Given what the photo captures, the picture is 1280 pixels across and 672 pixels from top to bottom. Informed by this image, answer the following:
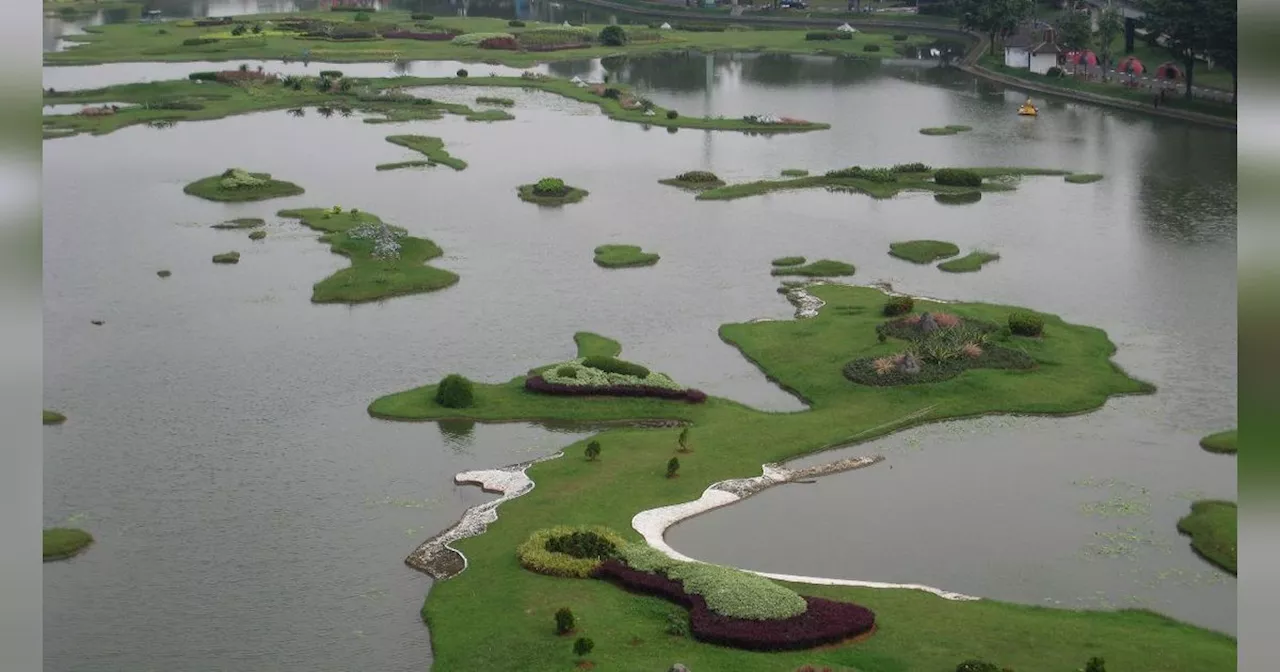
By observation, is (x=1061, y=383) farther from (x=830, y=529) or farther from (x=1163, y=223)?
(x=1163, y=223)

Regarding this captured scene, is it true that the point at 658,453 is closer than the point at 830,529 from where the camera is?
No

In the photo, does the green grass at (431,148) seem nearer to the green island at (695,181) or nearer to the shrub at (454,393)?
the green island at (695,181)

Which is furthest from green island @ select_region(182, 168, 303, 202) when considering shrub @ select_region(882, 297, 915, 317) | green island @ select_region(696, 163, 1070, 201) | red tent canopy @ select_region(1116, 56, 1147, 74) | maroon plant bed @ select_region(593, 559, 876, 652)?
red tent canopy @ select_region(1116, 56, 1147, 74)

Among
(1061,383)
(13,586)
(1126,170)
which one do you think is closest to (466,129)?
(1126,170)

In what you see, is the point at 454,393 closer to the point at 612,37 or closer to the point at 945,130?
the point at 945,130

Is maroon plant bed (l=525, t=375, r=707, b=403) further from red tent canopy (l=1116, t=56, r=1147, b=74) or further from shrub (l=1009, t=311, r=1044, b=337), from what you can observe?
red tent canopy (l=1116, t=56, r=1147, b=74)
